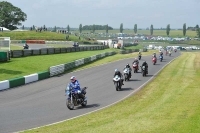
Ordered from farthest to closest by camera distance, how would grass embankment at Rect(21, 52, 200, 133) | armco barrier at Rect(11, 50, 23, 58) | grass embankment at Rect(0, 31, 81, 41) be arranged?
grass embankment at Rect(0, 31, 81, 41), armco barrier at Rect(11, 50, 23, 58), grass embankment at Rect(21, 52, 200, 133)

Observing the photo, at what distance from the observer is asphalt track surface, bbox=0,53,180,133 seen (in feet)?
53.4

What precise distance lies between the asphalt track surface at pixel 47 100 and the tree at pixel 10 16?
320ft

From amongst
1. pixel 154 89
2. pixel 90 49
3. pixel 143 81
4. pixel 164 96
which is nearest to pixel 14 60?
pixel 143 81

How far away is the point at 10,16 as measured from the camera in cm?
12712

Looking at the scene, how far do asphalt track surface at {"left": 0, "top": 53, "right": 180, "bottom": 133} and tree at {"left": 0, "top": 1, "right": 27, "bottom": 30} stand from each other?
97.7 m

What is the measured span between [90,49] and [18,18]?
62326 mm

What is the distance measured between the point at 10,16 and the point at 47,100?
111 meters

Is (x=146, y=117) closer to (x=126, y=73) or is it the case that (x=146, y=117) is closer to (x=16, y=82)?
(x=16, y=82)

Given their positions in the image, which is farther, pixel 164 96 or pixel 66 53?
pixel 66 53

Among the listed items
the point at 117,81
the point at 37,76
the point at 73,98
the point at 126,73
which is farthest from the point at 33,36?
the point at 73,98

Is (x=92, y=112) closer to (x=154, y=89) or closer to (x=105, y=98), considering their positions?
(x=105, y=98)

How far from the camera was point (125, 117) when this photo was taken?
52.9 feet

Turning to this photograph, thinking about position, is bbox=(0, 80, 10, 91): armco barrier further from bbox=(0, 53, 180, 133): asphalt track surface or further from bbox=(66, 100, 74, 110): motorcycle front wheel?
bbox=(66, 100, 74, 110): motorcycle front wheel

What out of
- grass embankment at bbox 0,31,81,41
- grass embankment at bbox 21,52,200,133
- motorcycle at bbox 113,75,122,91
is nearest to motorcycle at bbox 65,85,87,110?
grass embankment at bbox 21,52,200,133
